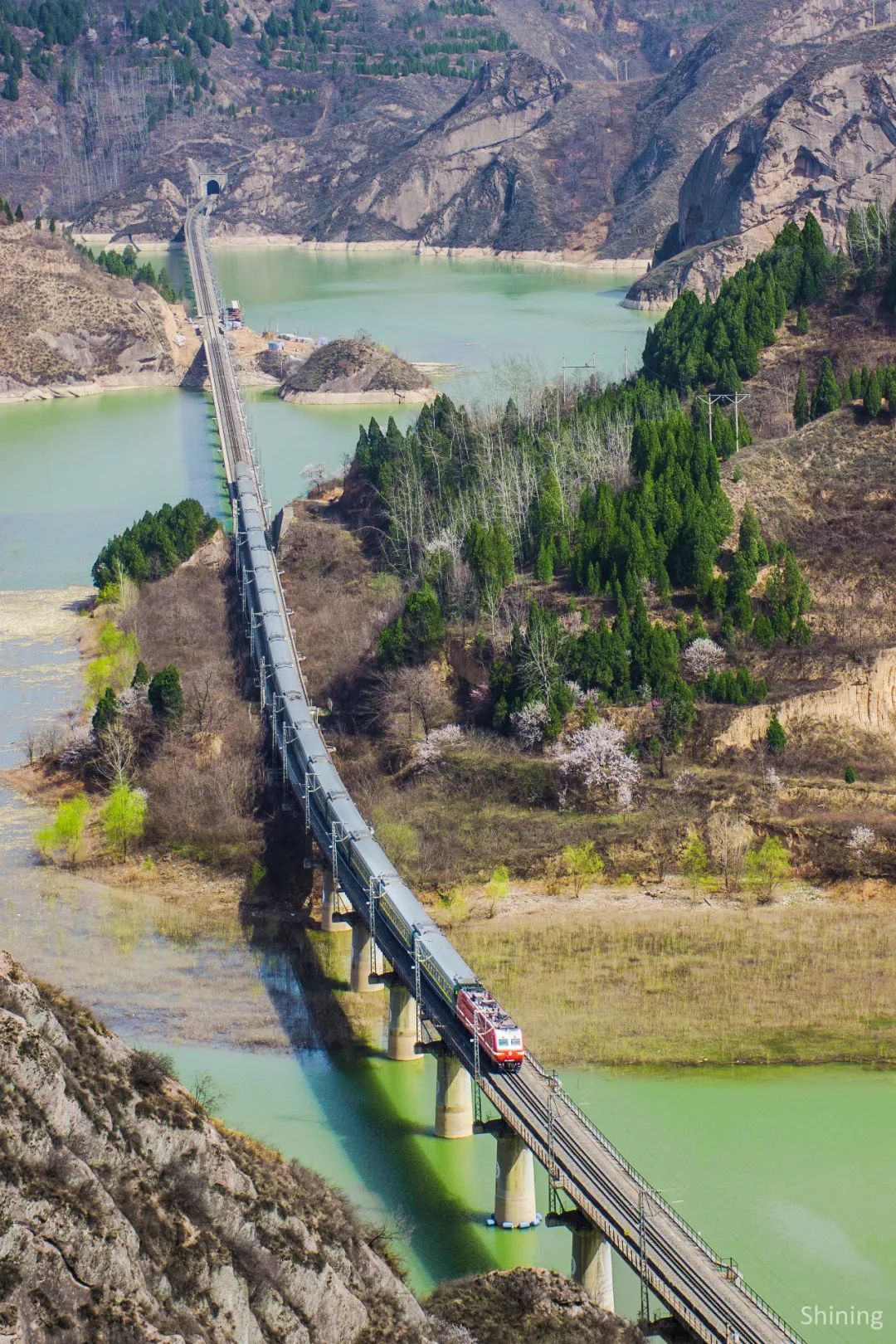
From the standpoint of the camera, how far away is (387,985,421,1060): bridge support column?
4094 cm

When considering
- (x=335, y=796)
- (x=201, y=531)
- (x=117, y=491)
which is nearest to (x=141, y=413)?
(x=117, y=491)

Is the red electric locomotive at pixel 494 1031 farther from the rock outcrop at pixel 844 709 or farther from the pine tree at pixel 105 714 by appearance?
the pine tree at pixel 105 714

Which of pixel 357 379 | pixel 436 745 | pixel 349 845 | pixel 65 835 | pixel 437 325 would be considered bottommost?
pixel 65 835

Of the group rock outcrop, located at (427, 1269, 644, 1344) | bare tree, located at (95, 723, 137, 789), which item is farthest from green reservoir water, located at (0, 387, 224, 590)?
rock outcrop, located at (427, 1269, 644, 1344)

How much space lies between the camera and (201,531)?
8038cm

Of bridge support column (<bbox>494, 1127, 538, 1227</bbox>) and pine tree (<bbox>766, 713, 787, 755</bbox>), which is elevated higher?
pine tree (<bbox>766, 713, 787, 755</bbox>)

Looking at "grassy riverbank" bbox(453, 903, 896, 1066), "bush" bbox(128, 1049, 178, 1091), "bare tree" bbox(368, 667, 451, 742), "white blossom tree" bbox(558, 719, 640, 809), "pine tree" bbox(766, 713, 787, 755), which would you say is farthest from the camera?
"bare tree" bbox(368, 667, 451, 742)

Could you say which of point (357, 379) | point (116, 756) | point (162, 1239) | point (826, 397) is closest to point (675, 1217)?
point (162, 1239)

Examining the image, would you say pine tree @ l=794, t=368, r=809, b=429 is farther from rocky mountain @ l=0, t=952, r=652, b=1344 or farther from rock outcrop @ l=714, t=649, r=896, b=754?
rocky mountain @ l=0, t=952, r=652, b=1344

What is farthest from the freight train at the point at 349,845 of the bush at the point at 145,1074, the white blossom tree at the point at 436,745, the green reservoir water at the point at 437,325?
the green reservoir water at the point at 437,325

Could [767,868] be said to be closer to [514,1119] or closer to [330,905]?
→ [330,905]

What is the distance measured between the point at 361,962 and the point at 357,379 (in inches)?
3097

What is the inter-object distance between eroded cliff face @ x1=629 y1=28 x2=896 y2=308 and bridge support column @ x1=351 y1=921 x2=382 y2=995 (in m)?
103

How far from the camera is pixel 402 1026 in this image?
4103 cm
